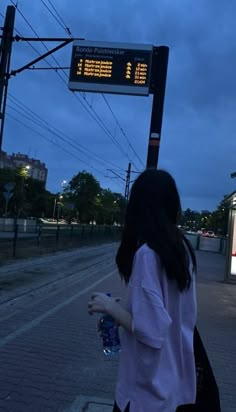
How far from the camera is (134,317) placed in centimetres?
205

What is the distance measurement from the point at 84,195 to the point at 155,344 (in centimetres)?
8249

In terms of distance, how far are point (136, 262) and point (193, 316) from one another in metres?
0.33

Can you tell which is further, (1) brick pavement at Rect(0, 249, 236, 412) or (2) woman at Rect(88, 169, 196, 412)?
(1) brick pavement at Rect(0, 249, 236, 412)

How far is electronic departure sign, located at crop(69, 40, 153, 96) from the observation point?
17656 mm

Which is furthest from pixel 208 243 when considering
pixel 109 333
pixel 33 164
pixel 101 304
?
pixel 33 164

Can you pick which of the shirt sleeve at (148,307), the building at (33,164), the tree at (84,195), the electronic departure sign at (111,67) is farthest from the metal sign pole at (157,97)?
the building at (33,164)

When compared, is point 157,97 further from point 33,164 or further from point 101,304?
point 33,164

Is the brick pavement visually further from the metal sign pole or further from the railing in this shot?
the railing

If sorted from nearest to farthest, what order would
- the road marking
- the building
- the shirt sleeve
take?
the shirt sleeve → the road marking → the building

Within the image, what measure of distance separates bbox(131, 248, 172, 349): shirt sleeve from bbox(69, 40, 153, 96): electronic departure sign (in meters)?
15.9

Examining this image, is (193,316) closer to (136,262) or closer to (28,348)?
(136,262)

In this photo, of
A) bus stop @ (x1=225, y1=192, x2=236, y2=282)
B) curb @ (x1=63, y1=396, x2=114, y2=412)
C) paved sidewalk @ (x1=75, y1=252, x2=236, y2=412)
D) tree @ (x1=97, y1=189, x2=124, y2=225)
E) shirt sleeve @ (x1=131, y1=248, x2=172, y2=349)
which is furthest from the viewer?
tree @ (x1=97, y1=189, x2=124, y2=225)

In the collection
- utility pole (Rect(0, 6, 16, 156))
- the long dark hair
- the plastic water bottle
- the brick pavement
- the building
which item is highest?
the building

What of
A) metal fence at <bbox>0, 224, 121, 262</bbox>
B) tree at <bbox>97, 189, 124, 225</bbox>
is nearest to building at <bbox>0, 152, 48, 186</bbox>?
tree at <bbox>97, 189, 124, 225</bbox>
